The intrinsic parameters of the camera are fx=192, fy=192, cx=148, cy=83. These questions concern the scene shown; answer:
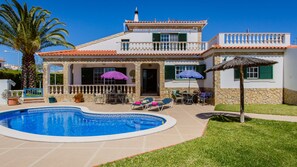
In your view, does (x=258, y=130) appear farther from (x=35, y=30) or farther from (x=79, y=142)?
(x=35, y=30)

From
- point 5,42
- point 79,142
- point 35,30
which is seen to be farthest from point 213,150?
point 5,42

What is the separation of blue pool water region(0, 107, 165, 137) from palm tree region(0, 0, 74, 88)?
331 inches

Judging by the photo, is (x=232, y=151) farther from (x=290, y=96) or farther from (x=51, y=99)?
(x=51, y=99)

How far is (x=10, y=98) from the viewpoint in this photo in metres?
16.7

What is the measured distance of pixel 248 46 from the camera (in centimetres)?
1578

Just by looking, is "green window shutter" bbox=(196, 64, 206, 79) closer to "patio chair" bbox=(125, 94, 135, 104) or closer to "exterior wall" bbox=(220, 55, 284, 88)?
"exterior wall" bbox=(220, 55, 284, 88)

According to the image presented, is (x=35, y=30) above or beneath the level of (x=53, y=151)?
above

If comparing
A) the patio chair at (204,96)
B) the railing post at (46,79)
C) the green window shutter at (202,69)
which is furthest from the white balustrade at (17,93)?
the green window shutter at (202,69)

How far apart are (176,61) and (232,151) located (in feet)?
45.6

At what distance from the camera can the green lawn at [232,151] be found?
4.76 metres

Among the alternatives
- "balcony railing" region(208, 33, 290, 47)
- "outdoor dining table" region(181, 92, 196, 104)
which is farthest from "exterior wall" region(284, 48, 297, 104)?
"outdoor dining table" region(181, 92, 196, 104)

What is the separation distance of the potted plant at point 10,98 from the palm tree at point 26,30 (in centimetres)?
314

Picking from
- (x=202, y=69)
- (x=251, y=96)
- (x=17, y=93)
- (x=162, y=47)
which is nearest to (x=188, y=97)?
(x=202, y=69)

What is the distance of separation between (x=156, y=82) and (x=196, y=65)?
605 cm
